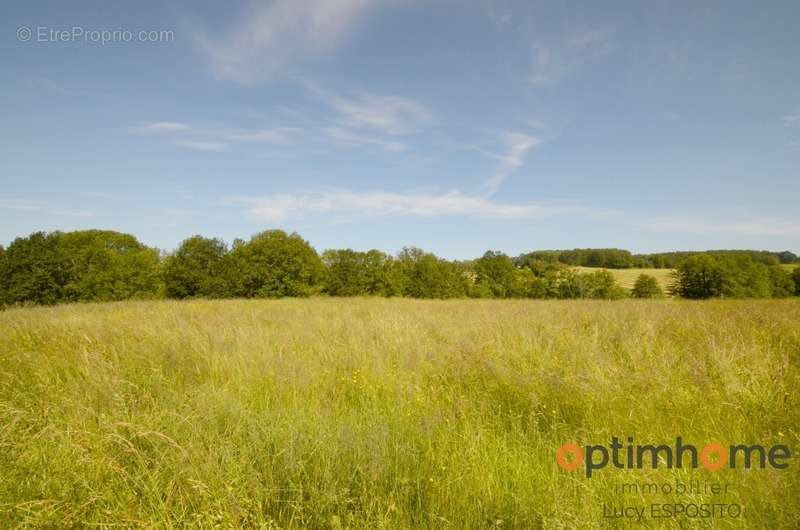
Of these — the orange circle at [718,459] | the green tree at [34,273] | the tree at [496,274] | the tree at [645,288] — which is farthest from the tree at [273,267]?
the tree at [645,288]

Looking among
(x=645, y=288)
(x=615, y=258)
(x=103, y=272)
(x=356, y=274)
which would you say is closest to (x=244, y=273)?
(x=356, y=274)

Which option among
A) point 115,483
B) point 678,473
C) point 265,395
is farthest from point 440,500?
point 265,395

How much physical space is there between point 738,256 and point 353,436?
57.4 metres

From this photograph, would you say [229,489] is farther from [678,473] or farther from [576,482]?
[678,473]

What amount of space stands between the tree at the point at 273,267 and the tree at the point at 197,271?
1.11 m

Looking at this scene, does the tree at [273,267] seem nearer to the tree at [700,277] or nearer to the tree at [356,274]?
the tree at [356,274]

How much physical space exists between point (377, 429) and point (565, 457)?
1.40 meters

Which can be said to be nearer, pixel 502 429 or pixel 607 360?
pixel 502 429

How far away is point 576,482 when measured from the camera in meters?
2.04

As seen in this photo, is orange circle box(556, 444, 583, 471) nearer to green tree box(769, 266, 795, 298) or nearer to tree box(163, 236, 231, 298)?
tree box(163, 236, 231, 298)

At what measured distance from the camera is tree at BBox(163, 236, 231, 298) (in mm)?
28500

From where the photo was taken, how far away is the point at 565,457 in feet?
7.91

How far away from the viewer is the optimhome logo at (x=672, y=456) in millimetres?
2262

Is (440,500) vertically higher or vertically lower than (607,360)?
lower
